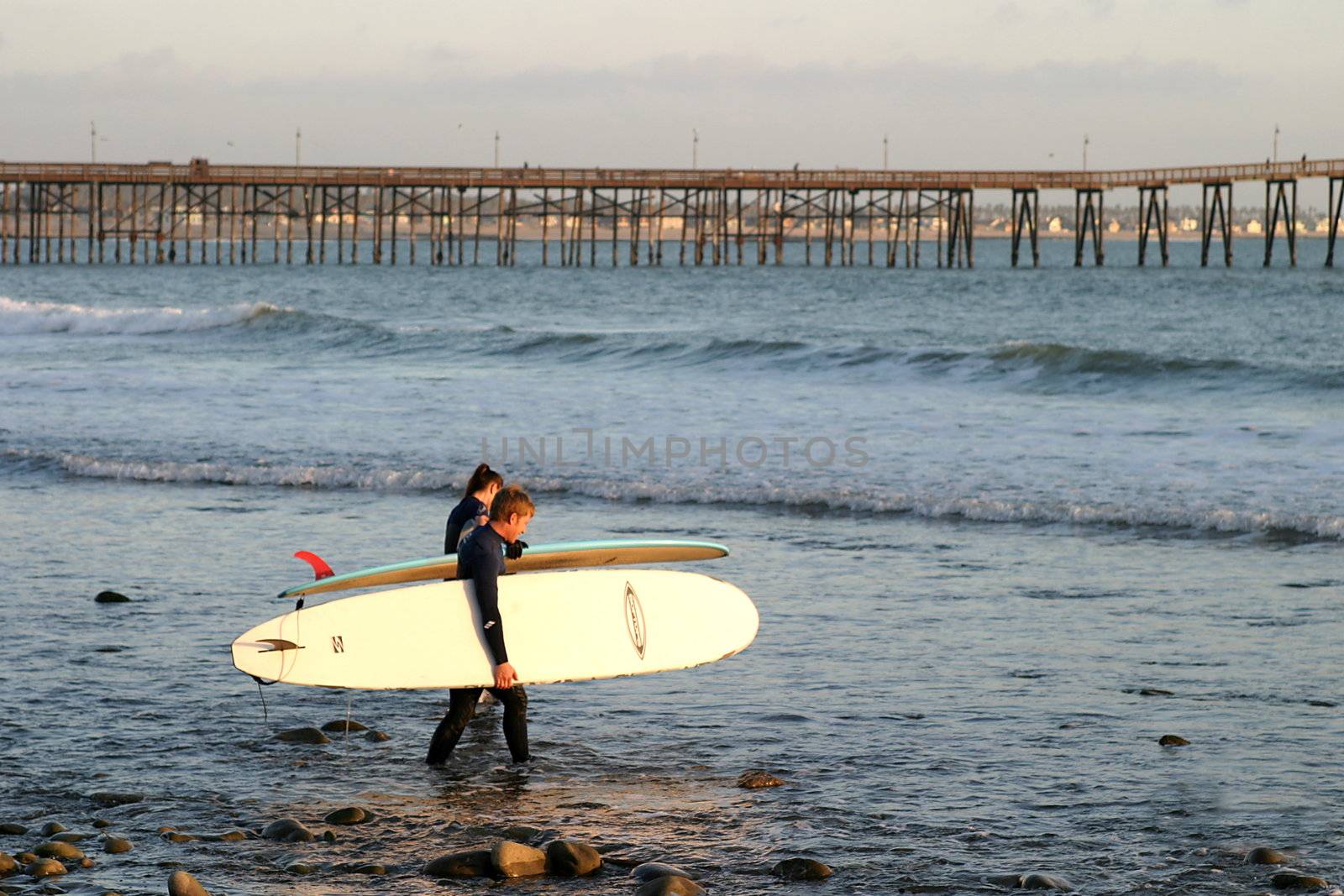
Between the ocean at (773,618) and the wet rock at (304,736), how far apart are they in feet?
0.28

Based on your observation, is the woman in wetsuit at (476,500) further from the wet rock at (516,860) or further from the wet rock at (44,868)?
the wet rock at (44,868)

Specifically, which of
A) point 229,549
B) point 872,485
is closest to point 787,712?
point 229,549

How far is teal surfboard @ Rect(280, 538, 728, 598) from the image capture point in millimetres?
6730

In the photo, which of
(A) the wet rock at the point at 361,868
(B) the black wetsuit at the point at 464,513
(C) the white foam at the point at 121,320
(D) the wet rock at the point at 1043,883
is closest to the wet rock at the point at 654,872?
(A) the wet rock at the point at 361,868

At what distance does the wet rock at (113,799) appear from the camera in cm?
545

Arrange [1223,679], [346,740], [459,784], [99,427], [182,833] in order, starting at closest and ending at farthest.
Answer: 1. [182,833]
2. [459,784]
3. [346,740]
4. [1223,679]
5. [99,427]

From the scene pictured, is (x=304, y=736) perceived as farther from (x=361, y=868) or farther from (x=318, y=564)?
(x=361, y=868)

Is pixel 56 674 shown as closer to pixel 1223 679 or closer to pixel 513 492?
pixel 513 492

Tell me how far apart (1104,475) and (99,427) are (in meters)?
10.9

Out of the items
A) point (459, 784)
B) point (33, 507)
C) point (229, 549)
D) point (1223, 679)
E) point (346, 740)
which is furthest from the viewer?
point (33, 507)

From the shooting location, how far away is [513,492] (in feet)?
19.4

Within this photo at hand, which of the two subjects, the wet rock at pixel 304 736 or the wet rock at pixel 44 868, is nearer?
the wet rock at pixel 44 868

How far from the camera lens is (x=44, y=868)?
475 centimetres

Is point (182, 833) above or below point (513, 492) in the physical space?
below
